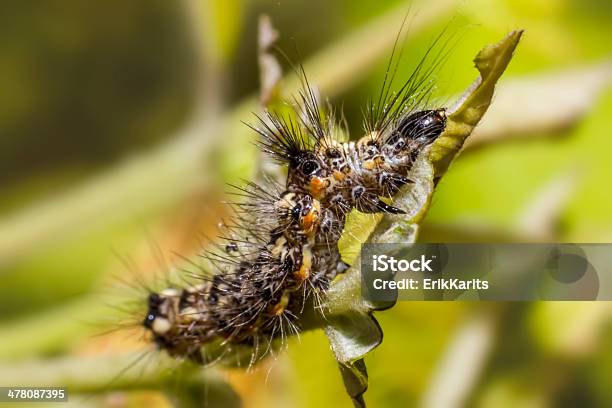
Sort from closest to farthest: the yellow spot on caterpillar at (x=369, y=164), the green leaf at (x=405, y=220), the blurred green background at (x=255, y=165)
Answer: the green leaf at (x=405, y=220) < the yellow spot on caterpillar at (x=369, y=164) < the blurred green background at (x=255, y=165)

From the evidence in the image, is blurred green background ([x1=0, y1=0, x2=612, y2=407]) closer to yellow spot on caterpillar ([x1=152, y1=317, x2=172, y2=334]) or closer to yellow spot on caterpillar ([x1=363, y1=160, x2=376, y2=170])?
yellow spot on caterpillar ([x1=152, y1=317, x2=172, y2=334])

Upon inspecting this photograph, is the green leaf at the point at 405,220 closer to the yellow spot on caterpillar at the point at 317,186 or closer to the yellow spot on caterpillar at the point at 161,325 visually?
the yellow spot on caterpillar at the point at 317,186

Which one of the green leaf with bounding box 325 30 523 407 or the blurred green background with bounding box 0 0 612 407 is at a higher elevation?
the blurred green background with bounding box 0 0 612 407

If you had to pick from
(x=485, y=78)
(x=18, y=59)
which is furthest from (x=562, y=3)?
(x=18, y=59)

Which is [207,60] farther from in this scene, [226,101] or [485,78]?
[485,78]

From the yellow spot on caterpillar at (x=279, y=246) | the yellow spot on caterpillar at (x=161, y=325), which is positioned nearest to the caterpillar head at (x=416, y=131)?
the yellow spot on caterpillar at (x=279, y=246)

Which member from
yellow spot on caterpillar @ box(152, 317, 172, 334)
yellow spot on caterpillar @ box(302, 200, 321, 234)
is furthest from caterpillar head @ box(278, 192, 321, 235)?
yellow spot on caterpillar @ box(152, 317, 172, 334)

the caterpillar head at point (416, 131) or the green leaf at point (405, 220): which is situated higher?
the caterpillar head at point (416, 131)

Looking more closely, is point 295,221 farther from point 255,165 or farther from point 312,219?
point 255,165
